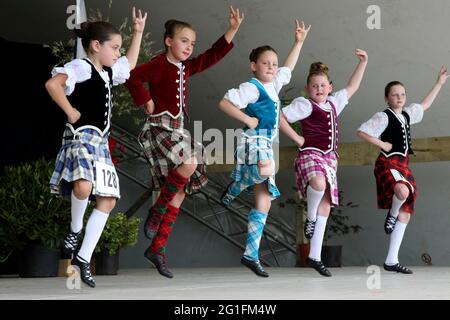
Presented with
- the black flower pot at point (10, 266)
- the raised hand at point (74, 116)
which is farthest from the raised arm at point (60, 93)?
the black flower pot at point (10, 266)

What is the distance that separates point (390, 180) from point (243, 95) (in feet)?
3.88

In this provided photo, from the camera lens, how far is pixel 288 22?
6.45 meters

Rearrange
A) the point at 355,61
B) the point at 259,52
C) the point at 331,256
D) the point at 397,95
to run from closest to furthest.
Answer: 1. the point at 259,52
2. the point at 397,95
3. the point at 331,256
4. the point at 355,61

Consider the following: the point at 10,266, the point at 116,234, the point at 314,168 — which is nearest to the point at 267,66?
the point at 314,168

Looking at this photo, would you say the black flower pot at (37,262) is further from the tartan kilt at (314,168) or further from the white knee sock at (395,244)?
the white knee sock at (395,244)

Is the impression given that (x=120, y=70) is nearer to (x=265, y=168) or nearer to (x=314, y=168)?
(x=265, y=168)

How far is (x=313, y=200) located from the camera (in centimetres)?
432

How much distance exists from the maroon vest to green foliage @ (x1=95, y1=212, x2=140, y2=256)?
1.48 meters

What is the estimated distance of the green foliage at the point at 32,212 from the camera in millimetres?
4957

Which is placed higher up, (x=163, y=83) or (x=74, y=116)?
(x=163, y=83)

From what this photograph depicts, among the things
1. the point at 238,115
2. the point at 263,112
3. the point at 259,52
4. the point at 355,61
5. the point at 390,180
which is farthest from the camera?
the point at 355,61

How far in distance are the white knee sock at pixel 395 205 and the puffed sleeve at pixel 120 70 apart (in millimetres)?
1844

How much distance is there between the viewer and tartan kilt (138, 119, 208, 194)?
3.86 metres

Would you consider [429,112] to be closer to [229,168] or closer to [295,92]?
[295,92]
